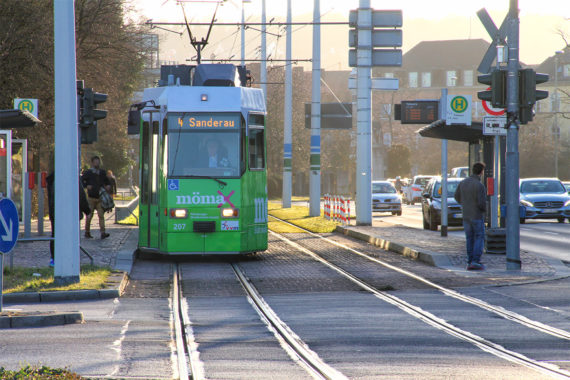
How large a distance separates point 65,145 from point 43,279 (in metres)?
2.24

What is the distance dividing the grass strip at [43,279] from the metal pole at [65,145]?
11.2 inches

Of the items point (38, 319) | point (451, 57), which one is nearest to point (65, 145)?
point (38, 319)

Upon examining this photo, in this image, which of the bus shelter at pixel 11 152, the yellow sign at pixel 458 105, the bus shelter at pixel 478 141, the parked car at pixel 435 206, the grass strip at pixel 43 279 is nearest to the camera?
the grass strip at pixel 43 279

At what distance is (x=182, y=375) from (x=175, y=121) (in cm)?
1140

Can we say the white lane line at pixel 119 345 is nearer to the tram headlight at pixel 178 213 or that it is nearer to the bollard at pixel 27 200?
the tram headlight at pixel 178 213

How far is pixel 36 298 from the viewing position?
12.8 meters

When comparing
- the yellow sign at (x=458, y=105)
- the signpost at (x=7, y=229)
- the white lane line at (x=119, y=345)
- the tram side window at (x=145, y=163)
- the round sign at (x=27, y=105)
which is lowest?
the white lane line at (x=119, y=345)

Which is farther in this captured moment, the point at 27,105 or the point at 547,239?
the point at 547,239

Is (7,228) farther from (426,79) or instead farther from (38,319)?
(426,79)

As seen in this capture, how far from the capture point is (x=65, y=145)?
43.0 ft

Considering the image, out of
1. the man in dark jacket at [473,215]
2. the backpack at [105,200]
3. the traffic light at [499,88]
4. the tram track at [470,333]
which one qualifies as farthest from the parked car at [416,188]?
the traffic light at [499,88]

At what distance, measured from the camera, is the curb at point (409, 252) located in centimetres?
1777

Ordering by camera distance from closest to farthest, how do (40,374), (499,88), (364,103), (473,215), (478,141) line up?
(40,374) → (499,88) → (473,215) → (478,141) → (364,103)

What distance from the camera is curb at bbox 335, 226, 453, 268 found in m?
17.8
